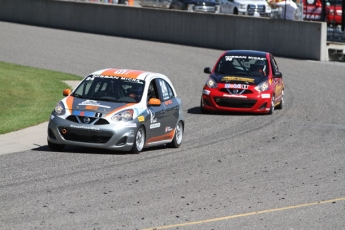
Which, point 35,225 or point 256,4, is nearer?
point 35,225

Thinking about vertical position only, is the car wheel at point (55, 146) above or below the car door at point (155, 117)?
below

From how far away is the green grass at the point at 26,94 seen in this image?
18953 mm

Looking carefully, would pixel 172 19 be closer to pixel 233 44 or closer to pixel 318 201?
pixel 233 44

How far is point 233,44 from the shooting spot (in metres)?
39.1

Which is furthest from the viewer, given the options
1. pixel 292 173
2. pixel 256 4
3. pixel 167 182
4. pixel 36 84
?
pixel 256 4

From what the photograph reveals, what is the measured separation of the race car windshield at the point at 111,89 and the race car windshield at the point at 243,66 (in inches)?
282

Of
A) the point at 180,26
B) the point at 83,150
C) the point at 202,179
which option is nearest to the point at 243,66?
the point at 83,150

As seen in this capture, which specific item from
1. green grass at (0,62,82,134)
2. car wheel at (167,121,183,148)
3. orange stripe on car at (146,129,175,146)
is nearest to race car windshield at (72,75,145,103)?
orange stripe on car at (146,129,175,146)

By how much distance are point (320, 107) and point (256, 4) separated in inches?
895

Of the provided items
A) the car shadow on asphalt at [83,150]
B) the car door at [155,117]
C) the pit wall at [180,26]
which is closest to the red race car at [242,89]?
the car door at [155,117]

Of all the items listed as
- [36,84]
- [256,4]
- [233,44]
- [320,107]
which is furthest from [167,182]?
[256,4]

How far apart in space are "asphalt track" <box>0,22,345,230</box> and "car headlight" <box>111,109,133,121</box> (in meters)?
0.61

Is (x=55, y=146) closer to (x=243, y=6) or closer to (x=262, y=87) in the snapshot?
(x=262, y=87)

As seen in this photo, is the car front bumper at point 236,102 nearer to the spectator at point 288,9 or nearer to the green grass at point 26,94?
the green grass at point 26,94
